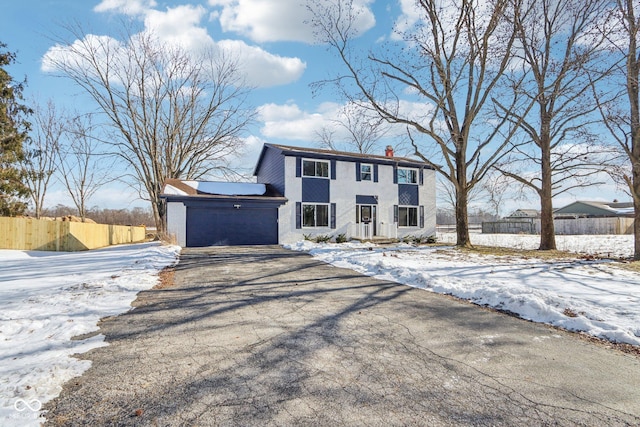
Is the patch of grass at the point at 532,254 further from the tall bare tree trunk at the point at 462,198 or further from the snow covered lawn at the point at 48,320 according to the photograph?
the snow covered lawn at the point at 48,320

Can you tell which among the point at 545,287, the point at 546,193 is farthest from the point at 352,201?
the point at 545,287

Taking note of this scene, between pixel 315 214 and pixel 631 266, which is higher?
pixel 315 214

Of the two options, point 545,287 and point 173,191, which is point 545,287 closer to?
point 545,287

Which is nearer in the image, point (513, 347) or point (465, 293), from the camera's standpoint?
point (513, 347)

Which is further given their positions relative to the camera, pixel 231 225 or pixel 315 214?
pixel 315 214

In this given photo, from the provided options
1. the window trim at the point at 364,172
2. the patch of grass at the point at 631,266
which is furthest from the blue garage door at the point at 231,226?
the patch of grass at the point at 631,266

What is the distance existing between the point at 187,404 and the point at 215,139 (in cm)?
2493

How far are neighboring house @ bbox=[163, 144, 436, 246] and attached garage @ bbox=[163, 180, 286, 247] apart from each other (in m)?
0.05

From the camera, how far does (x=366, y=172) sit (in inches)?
772

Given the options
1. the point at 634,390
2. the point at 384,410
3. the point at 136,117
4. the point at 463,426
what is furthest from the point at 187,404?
the point at 136,117

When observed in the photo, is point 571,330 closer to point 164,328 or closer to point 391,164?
point 164,328

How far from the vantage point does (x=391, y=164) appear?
65.8ft

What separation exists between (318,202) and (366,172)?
145 inches

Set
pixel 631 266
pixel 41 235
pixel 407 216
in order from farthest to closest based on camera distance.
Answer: pixel 407 216
pixel 41 235
pixel 631 266
